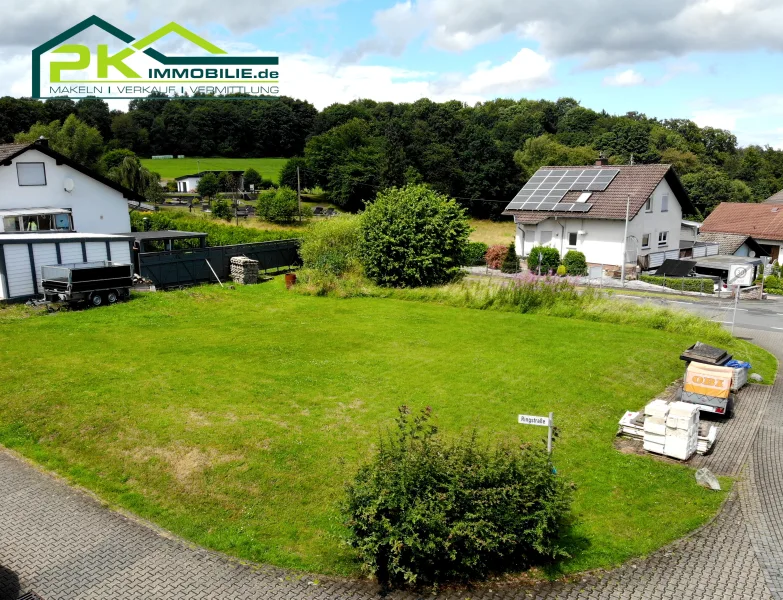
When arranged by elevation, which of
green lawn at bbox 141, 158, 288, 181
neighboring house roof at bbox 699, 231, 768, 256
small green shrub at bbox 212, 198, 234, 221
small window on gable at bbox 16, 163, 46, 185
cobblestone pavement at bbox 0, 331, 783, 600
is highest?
green lawn at bbox 141, 158, 288, 181

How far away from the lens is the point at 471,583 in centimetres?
827

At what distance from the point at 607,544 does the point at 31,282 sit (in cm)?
2377

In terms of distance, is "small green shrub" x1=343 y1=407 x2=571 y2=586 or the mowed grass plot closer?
"small green shrub" x1=343 y1=407 x2=571 y2=586

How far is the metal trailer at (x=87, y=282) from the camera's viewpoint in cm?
2273

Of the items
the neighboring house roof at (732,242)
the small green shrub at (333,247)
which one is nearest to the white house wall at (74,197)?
the small green shrub at (333,247)

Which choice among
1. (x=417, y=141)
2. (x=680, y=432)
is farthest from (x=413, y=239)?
(x=417, y=141)

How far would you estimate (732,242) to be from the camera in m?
44.2

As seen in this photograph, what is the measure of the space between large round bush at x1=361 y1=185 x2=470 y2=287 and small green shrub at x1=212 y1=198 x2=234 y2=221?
34428 mm

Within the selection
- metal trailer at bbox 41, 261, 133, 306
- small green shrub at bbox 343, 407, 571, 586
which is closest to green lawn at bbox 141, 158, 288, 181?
metal trailer at bbox 41, 261, 133, 306

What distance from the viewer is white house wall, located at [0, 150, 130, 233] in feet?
103

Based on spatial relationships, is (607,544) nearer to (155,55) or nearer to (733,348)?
(733,348)

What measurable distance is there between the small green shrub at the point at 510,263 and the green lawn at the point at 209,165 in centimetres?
5688

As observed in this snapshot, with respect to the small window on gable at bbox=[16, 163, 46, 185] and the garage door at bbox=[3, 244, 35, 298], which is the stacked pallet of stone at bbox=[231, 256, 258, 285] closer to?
the garage door at bbox=[3, 244, 35, 298]

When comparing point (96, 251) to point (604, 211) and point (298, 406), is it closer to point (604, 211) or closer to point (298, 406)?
point (298, 406)
